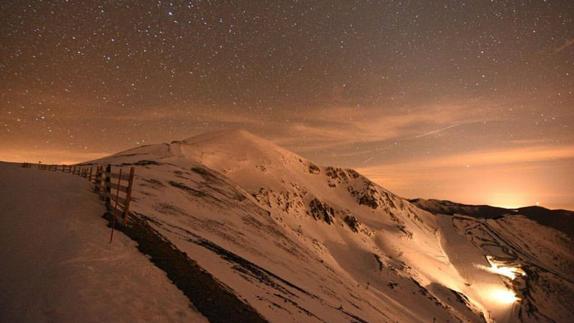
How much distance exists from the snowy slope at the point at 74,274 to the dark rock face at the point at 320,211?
278ft

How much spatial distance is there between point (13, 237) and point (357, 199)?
123927mm

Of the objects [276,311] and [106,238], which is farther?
[276,311]

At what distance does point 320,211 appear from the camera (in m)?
97.8

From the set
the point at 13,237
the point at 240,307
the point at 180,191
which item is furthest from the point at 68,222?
the point at 180,191

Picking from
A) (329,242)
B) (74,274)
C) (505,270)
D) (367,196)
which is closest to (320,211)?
(329,242)

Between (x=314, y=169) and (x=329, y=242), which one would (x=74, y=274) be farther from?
(x=314, y=169)

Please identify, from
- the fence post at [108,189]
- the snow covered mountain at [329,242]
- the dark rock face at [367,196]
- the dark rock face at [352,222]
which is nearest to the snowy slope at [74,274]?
the fence post at [108,189]

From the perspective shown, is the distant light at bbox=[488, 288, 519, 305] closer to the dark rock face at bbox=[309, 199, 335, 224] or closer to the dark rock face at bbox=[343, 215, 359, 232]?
the dark rock face at bbox=[343, 215, 359, 232]

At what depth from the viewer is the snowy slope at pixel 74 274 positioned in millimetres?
6395

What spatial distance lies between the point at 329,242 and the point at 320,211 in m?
12.5

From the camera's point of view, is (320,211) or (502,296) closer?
(320,211)

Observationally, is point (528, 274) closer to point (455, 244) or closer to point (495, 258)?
point (495, 258)

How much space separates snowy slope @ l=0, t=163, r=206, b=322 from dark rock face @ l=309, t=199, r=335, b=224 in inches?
3334

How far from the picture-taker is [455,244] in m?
146
